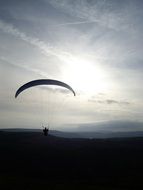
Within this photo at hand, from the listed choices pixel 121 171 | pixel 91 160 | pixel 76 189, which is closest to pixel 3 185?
pixel 76 189

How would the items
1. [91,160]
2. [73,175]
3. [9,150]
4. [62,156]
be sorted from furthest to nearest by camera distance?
[9,150] → [62,156] → [91,160] → [73,175]

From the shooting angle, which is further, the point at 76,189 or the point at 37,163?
the point at 37,163

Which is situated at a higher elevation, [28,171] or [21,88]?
[21,88]

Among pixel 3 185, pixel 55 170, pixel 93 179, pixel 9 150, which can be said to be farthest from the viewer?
pixel 9 150

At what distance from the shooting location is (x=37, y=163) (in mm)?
60500

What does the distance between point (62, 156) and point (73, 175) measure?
21.1 meters

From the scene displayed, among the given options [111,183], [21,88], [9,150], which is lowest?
[111,183]

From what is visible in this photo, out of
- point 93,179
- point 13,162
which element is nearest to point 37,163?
point 13,162

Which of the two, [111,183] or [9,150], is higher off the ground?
[9,150]

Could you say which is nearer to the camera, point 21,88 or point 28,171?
point 21,88

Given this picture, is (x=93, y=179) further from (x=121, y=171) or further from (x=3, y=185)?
(x=3, y=185)

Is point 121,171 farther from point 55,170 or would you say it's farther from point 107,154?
point 107,154

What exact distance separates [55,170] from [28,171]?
234 inches

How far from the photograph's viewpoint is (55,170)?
54.5 metres
